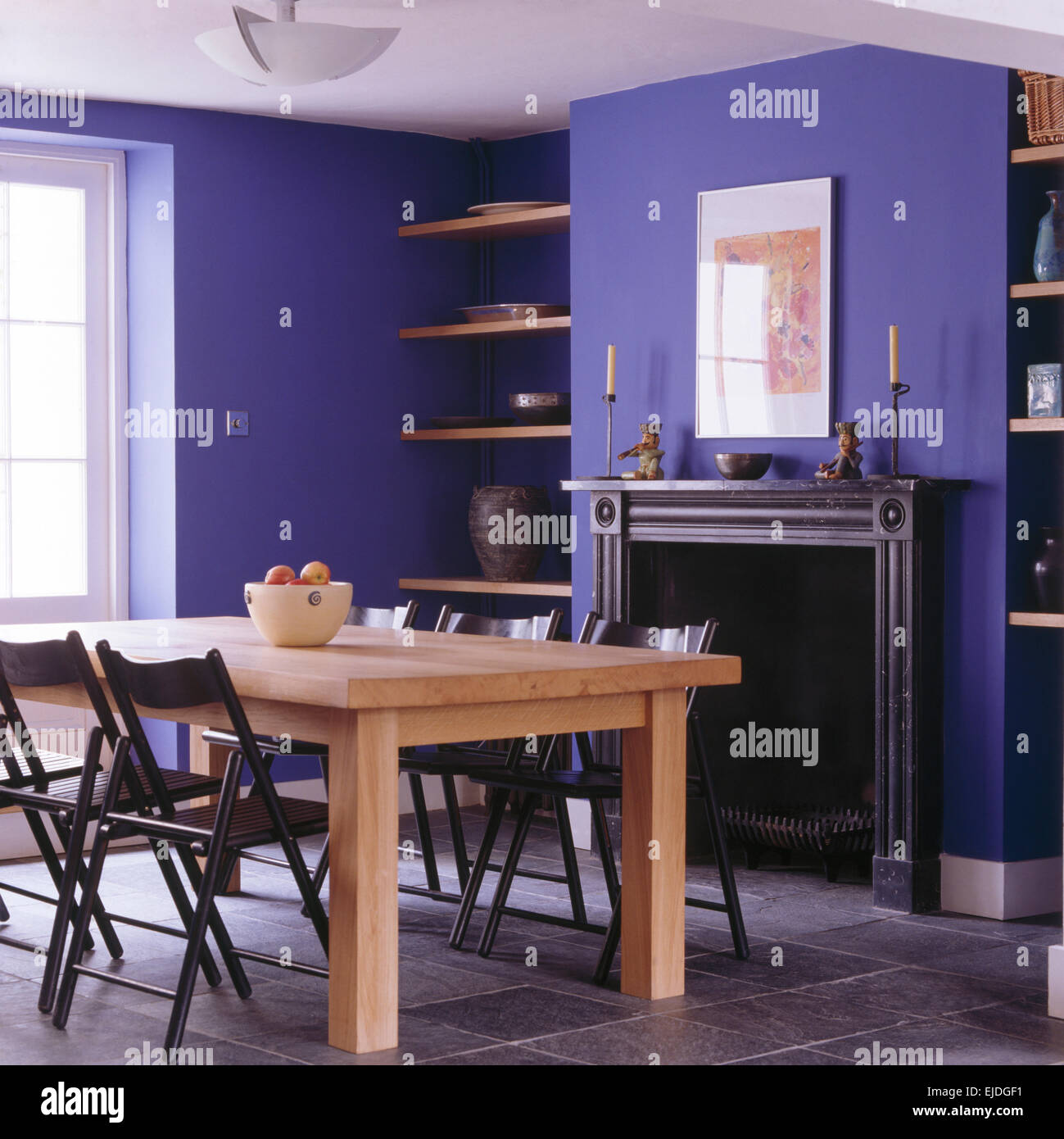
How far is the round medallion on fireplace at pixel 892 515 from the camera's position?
5.32m

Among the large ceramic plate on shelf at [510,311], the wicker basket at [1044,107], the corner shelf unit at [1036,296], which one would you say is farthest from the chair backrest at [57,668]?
the wicker basket at [1044,107]

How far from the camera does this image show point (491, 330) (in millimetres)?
7070

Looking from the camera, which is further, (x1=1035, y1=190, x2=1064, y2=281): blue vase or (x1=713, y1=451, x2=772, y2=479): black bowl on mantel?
(x1=713, y1=451, x2=772, y2=479): black bowl on mantel

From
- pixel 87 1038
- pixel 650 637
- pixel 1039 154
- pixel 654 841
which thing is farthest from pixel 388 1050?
pixel 1039 154

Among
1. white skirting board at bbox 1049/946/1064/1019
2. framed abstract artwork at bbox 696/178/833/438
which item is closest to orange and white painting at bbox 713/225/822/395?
framed abstract artwork at bbox 696/178/833/438

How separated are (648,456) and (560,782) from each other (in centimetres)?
188

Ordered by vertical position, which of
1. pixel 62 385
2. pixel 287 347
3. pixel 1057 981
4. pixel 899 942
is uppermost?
pixel 287 347

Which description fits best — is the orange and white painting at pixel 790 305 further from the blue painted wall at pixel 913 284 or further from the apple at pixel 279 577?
the apple at pixel 279 577

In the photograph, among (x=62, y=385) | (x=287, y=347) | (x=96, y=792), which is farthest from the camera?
(x=287, y=347)

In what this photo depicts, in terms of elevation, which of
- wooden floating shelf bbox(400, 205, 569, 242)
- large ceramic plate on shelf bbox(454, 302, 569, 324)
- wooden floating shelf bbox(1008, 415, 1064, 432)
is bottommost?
wooden floating shelf bbox(1008, 415, 1064, 432)

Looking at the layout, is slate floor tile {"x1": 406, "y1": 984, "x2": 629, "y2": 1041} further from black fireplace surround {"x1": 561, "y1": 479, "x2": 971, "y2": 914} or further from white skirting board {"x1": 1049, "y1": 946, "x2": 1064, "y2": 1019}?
black fireplace surround {"x1": 561, "y1": 479, "x2": 971, "y2": 914}

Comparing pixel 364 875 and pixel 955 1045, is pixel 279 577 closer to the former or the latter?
pixel 364 875

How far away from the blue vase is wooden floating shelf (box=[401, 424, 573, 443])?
2118mm

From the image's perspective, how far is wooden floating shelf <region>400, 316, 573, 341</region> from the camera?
684 centimetres
